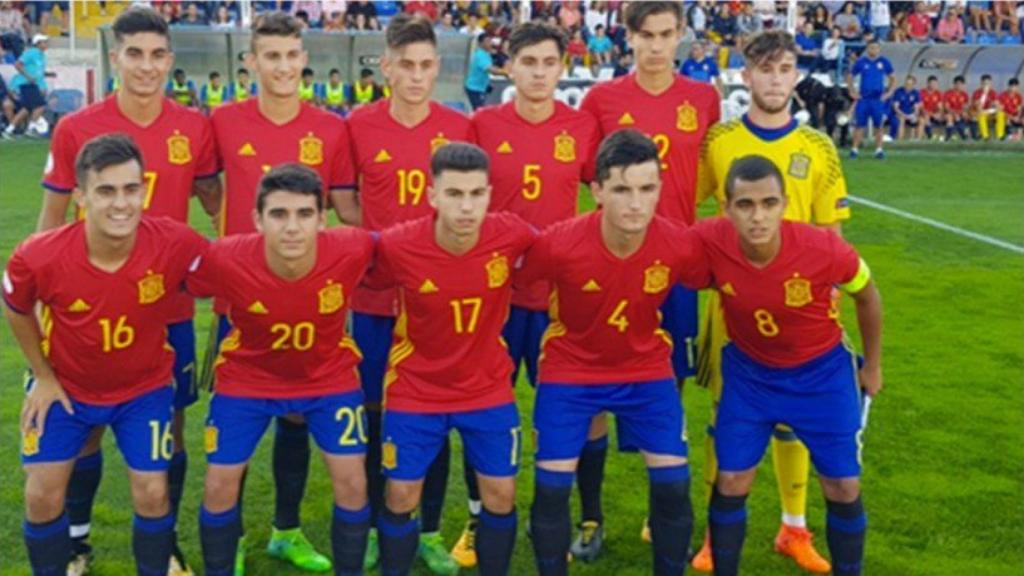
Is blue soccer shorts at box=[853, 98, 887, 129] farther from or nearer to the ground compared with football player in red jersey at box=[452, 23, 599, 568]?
farther from the ground

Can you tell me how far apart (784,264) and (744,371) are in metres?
0.49

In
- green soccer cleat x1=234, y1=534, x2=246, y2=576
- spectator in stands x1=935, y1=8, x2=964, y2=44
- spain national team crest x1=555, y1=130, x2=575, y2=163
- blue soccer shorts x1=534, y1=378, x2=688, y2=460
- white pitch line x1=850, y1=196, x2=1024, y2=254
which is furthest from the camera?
spectator in stands x1=935, y1=8, x2=964, y2=44

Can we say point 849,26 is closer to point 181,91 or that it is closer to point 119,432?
point 181,91

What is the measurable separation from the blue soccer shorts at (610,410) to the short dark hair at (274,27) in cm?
190

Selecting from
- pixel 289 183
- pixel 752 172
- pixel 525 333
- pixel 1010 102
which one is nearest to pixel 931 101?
pixel 1010 102

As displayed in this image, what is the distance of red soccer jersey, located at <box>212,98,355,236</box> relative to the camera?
5277mm

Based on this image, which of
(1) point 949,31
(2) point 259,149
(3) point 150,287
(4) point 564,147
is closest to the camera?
(3) point 150,287

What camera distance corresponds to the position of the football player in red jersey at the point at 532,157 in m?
5.42

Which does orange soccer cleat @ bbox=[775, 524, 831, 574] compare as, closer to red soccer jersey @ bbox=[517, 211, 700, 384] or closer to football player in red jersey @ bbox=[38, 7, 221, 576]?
red soccer jersey @ bbox=[517, 211, 700, 384]

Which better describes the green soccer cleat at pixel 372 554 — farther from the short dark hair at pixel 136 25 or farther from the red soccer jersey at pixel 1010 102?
the red soccer jersey at pixel 1010 102

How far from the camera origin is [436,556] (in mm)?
5402

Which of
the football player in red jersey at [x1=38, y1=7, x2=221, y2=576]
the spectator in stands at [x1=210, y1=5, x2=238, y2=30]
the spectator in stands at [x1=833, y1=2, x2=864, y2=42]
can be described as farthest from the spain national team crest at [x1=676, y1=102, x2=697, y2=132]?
the spectator in stands at [x1=833, y1=2, x2=864, y2=42]

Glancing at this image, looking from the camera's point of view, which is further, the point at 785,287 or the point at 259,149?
the point at 259,149

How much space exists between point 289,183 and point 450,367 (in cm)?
94
